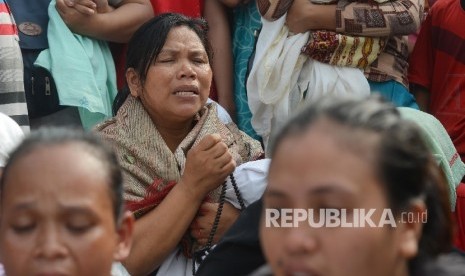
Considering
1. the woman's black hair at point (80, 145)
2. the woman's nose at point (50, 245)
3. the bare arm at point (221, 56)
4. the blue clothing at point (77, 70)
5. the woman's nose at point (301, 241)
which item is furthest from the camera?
the bare arm at point (221, 56)

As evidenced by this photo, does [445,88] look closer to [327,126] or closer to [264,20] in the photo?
[264,20]

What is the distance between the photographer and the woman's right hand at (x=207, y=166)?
10.6 ft

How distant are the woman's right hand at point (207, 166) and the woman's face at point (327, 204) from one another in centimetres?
132

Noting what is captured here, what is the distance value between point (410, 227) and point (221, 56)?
2315 mm

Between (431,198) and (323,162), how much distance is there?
0.37m

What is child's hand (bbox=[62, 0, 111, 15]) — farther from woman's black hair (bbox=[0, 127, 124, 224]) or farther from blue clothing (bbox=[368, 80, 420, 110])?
woman's black hair (bbox=[0, 127, 124, 224])

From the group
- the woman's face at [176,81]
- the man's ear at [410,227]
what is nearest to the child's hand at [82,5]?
the woman's face at [176,81]

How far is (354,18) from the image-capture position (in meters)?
3.88

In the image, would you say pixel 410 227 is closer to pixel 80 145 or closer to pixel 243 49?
pixel 80 145

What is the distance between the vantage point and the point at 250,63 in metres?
4.15

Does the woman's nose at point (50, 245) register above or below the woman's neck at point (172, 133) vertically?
above

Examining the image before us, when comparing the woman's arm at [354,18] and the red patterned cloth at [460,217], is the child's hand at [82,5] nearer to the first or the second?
the woman's arm at [354,18]

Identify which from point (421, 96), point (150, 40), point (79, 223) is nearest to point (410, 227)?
point (79, 223)

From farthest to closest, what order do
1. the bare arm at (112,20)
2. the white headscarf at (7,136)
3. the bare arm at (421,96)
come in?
1. the bare arm at (421,96)
2. the bare arm at (112,20)
3. the white headscarf at (7,136)
